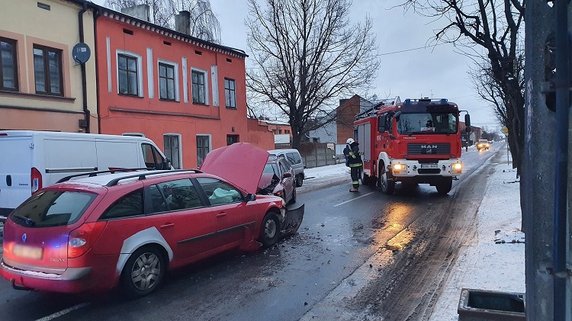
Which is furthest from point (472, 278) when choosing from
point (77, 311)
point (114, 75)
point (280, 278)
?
point (114, 75)

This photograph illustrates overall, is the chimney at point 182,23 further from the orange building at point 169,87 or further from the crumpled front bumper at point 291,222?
the crumpled front bumper at point 291,222

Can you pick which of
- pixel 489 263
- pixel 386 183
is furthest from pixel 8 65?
pixel 489 263

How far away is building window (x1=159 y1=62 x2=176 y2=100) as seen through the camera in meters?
19.5

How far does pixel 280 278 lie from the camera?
6180 mm

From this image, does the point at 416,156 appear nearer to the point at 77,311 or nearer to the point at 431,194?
the point at 431,194

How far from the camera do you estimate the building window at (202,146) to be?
70.5 ft

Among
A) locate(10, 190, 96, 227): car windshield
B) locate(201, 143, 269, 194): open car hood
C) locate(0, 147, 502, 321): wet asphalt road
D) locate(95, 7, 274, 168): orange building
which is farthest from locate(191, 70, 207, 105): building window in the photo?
locate(10, 190, 96, 227): car windshield

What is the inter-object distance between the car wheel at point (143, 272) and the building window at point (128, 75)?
1317 cm

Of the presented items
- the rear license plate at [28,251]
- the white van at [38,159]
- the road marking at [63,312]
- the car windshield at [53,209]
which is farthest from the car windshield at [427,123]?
the rear license plate at [28,251]

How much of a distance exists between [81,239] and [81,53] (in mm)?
12212

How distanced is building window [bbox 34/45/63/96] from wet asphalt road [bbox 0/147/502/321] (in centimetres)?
998

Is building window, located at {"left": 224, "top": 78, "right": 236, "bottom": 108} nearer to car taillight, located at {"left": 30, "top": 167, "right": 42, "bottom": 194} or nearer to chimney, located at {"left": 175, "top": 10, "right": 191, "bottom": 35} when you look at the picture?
chimney, located at {"left": 175, "top": 10, "right": 191, "bottom": 35}

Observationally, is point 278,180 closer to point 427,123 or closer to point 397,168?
point 397,168

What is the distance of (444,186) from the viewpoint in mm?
15273
